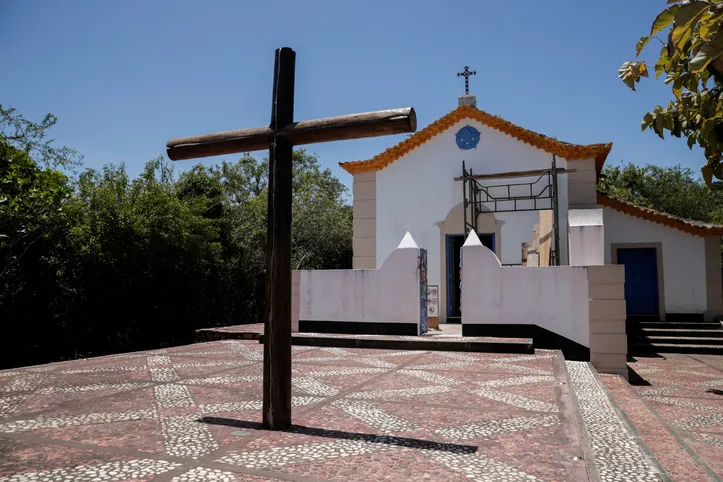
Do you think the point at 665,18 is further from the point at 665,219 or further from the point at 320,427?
the point at 665,219

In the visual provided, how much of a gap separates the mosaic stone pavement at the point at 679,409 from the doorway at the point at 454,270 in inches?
170

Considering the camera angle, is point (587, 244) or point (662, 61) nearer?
point (662, 61)

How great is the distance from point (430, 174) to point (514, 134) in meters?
2.37

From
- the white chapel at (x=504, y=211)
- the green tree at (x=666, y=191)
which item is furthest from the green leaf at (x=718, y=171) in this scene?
the green tree at (x=666, y=191)

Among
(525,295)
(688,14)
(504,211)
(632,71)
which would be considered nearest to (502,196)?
(504,211)

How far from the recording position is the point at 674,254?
1342 centimetres

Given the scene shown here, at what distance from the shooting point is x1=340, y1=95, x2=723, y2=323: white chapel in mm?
12859

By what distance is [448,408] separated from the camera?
4281 millimetres

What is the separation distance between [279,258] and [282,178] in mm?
609

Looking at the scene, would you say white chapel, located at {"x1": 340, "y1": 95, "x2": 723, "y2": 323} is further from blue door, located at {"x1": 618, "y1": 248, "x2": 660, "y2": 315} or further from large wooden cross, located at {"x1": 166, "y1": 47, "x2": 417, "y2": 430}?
large wooden cross, located at {"x1": 166, "y1": 47, "x2": 417, "y2": 430}

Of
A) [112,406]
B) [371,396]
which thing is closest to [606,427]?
[371,396]

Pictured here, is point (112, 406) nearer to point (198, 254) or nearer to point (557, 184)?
point (557, 184)

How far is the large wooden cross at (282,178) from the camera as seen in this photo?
3652 millimetres

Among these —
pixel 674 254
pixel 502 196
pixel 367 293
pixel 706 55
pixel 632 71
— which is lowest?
pixel 367 293
